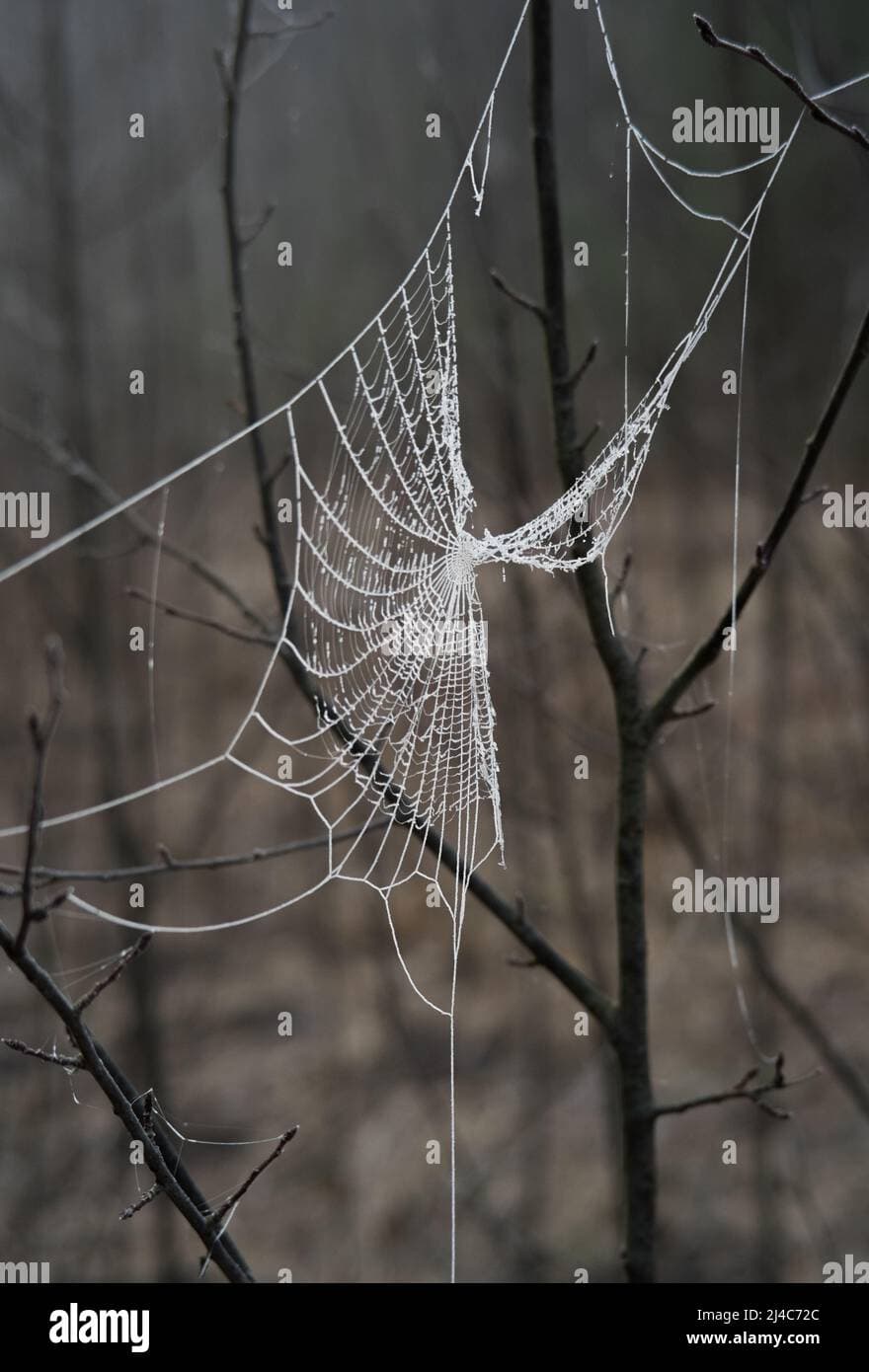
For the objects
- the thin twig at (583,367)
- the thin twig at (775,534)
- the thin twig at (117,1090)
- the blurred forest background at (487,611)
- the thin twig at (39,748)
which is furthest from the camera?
the blurred forest background at (487,611)

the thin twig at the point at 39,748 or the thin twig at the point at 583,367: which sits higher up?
the thin twig at the point at 583,367

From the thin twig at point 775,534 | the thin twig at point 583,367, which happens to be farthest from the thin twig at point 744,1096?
the thin twig at point 583,367

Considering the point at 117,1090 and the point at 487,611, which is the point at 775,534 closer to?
the point at 117,1090

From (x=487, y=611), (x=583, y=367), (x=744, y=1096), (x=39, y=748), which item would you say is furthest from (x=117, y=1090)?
(x=487, y=611)

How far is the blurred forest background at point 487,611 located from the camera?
7.13ft

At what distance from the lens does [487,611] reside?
2.53 meters

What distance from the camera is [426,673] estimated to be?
1.81 metres

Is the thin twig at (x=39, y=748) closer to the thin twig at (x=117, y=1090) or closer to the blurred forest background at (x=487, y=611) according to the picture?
the thin twig at (x=117, y=1090)

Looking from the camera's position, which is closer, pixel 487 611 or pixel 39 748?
pixel 39 748

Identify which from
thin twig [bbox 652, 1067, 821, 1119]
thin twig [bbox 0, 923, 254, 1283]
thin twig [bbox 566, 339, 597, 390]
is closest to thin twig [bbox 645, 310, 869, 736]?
thin twig [bbox 566, 339, 597, 390]

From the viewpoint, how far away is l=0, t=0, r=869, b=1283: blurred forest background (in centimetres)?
217

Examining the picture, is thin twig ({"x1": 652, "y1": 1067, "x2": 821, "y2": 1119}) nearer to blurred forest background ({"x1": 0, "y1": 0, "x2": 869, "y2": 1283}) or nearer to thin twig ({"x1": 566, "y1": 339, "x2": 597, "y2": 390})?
blurred forest background ({"x1": 0, "y1": 0, "x2": 869, "y2": 1283})

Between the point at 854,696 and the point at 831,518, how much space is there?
1219mm

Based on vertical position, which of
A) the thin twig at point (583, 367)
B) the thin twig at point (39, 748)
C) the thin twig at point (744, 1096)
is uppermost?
the thin twig at point (583, 367)
